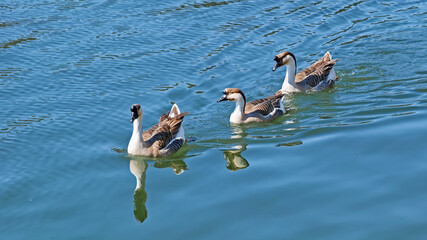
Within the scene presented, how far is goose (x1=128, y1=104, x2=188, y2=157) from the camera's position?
17.0 m

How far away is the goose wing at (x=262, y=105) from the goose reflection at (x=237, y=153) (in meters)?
0.71

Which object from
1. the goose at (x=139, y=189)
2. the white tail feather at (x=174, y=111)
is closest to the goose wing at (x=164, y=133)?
the white tail feather at (x=174, y=111)

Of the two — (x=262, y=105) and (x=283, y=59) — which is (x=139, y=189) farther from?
(x=283, y=59)

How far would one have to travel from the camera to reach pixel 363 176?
1498cm

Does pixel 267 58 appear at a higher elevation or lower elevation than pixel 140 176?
higher

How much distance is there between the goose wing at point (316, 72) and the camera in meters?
21.2

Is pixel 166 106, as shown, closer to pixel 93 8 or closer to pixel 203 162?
pixel 203 162

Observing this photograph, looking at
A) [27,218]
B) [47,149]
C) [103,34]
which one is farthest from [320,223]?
[103,34]

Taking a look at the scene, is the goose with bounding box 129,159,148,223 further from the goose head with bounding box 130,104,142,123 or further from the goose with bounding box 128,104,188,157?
the goose head with bounding box 130,104,142,123

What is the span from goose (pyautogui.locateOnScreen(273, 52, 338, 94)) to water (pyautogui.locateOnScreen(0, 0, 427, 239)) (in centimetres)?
39

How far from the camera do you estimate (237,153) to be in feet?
56.9

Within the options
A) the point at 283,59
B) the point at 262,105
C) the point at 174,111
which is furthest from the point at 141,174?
the point at 283,59

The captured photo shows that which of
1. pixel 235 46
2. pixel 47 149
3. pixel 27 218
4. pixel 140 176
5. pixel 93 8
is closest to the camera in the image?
pixel 27 218

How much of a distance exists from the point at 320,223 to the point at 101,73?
37.8 ft
